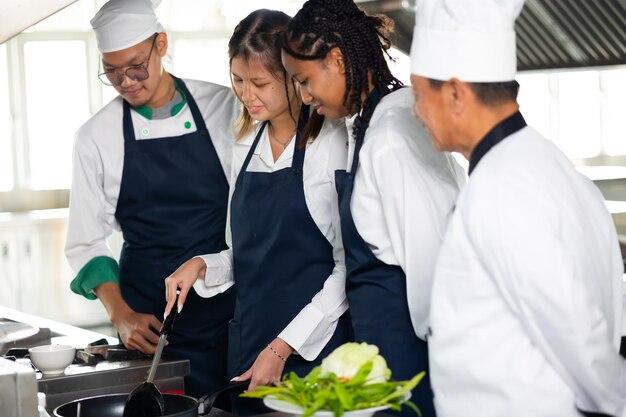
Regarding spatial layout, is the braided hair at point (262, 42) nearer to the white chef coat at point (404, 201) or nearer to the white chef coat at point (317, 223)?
the white chef coat at point (317, 223)

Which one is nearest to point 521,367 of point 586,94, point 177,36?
point 177,36

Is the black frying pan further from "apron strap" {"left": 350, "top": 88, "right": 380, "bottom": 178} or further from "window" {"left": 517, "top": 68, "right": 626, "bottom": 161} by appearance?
"window" {"left": 517, "top": 68, "right": 626, "bottom": 161}

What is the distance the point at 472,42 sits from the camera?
1.76 metres

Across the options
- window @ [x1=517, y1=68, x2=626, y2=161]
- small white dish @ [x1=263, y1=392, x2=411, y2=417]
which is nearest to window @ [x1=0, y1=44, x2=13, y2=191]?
window @ [x1=517, y1=68, x2=626, y2=161]

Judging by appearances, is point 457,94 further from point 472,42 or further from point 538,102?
point 538,102

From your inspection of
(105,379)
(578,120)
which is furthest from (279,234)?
(578,120)

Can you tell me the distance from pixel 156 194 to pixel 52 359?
77 centimetres

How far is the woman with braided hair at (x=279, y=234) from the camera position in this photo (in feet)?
7.93

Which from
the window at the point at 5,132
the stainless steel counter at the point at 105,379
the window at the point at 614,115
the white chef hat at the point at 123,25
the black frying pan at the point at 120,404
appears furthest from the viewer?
the window at the point at 614,115

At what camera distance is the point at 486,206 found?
1661mm

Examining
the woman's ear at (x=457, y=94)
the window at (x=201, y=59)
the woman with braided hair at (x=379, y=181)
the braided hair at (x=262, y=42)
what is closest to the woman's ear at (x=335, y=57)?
the woman with braided hair at (x=379, y=181)

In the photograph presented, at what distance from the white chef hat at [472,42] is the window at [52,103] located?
6.24 meters

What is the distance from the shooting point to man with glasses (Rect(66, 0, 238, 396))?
9.47ft

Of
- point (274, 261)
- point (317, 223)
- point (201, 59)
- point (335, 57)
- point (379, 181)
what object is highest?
point (201, 59)
